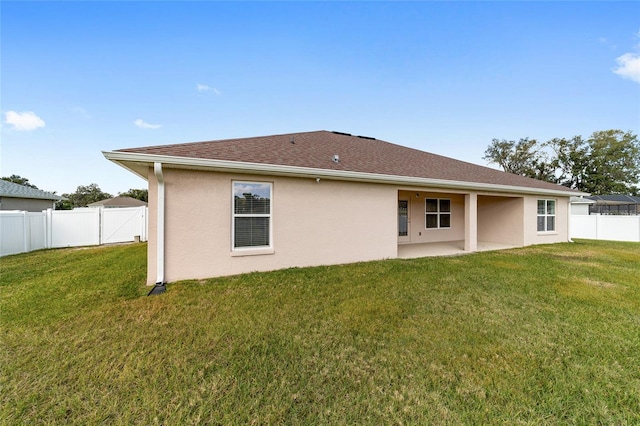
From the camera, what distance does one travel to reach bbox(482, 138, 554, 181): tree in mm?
32031

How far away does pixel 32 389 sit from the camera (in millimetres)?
2379

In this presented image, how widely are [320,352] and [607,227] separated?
20.6 meters

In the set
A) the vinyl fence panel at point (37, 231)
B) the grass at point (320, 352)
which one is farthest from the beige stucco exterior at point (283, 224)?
the vinyl fence panel at point (37, 231)

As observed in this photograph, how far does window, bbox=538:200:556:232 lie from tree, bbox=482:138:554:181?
83.4 feet

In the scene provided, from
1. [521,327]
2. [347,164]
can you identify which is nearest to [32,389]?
[521,327]

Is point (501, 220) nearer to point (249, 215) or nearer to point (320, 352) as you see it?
point (249, 215)

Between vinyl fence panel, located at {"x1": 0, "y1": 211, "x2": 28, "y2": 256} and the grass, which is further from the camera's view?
vinyl fence panel, located at {"x1": 0, "y1": 211, "x2": 28, "y2": 256}

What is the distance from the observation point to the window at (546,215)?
11875mm

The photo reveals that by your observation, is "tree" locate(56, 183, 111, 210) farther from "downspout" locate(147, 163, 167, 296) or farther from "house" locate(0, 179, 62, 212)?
"downspout" locate(147, 163, 167, 296)

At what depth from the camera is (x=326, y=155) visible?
8.16m

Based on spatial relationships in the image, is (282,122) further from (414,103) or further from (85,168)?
(85,168)

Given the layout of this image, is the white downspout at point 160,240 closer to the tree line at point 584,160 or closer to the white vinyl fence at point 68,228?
the white vinyl fence at point 68,228

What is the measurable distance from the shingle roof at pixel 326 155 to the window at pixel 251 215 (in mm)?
716

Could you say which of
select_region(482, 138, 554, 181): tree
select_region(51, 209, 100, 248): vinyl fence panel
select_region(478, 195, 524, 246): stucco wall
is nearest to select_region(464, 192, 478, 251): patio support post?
select_region(478, 195, 524, 246): stucco wall
